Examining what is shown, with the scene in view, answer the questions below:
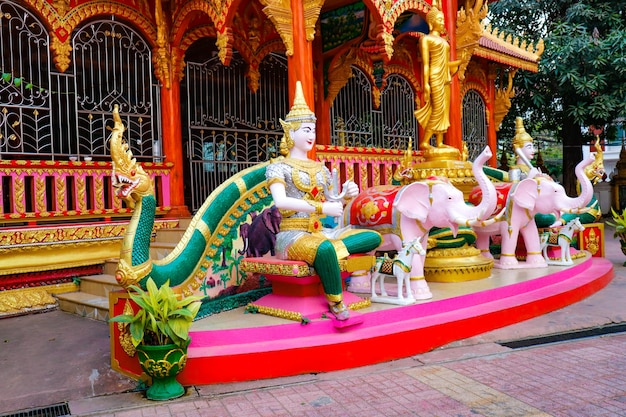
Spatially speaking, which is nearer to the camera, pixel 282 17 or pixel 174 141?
pixel 282 17

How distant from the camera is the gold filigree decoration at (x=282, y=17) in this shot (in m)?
6.48

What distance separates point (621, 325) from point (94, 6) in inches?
281

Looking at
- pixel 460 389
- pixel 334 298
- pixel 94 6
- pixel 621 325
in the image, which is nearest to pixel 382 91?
pixel 94 6

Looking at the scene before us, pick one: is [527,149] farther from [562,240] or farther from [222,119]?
[222,119]

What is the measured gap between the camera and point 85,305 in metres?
5.89

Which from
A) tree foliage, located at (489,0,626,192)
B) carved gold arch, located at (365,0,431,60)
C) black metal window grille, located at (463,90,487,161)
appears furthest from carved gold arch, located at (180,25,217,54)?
tree foliage, located at (489,0,626,192)

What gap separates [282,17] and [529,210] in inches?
146

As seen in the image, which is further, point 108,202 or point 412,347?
point 108,202

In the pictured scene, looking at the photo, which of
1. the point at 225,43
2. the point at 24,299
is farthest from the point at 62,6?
the point at 24,299

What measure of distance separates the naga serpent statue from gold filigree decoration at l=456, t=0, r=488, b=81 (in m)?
Answer: 5.22

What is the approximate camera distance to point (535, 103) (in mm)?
14594

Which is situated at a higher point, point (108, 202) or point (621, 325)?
point (108, 202)

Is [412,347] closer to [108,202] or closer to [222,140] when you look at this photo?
[108,202]

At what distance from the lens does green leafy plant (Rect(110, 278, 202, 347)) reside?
357 cm
